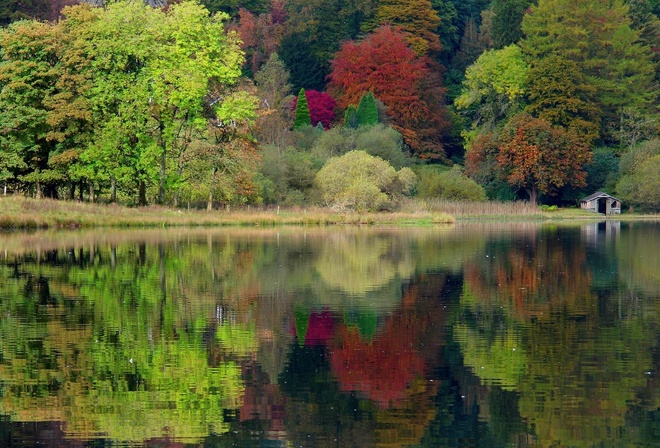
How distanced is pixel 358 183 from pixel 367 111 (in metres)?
19.4

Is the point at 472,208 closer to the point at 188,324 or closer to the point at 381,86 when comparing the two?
Answer: the point at 381,86

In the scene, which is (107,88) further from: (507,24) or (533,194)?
(507,24)

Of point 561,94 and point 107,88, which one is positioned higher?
point 561,94

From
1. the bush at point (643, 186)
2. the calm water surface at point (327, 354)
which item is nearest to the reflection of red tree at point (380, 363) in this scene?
the calm water surface at point (327, 354)

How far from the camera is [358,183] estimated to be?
214 ft

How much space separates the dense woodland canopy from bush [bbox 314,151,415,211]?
32 centimetres

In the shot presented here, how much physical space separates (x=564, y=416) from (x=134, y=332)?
870cm

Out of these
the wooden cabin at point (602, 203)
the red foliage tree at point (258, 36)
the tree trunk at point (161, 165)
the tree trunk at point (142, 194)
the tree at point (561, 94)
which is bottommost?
the wooden cabin at point (602, 203)

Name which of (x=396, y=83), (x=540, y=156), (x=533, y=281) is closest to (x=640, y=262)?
(x=533, y=281)

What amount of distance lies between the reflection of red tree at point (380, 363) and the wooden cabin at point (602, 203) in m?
67.8

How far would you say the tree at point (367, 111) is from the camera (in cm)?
8312

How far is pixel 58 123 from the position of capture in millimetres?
55000

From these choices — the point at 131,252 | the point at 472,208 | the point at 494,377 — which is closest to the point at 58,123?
the point at 131,252

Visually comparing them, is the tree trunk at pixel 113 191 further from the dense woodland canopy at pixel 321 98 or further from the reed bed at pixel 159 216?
the reed bed at pixel 159 216
